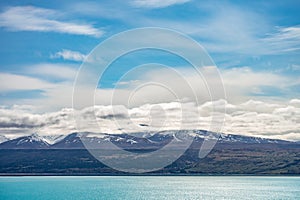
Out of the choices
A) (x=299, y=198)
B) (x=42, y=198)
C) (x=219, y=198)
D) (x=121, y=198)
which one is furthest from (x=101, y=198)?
(x=299, y=198)

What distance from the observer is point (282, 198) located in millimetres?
185625

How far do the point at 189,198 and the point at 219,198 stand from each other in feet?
43.4

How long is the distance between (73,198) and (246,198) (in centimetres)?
6831

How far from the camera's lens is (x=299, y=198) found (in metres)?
183

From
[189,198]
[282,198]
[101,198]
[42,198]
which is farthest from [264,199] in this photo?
[42,198]

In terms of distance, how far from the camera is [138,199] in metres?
180

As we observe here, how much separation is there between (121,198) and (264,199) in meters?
54.8

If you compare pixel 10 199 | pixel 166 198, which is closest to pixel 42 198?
pixel 10 199

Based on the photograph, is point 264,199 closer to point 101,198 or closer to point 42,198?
point 101,198

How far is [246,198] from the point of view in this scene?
7495 inches

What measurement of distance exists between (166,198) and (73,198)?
36.2 meters

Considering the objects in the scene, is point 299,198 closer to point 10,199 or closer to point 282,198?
point 282,198

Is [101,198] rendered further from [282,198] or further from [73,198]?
[282,198]

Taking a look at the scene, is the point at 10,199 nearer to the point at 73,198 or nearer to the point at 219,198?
the point at 73,198
